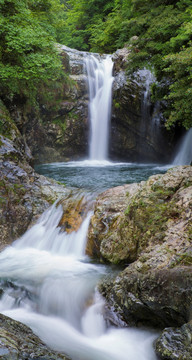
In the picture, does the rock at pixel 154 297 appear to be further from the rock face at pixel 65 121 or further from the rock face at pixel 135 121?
the rock face at pixel 65 121

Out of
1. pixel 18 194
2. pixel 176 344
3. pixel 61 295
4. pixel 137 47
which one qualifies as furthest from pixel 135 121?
pixel 176 344

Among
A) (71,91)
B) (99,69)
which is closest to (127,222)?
(71,91)

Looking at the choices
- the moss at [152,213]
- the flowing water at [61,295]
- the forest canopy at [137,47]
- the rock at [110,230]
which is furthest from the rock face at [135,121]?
the moss at [152,213]

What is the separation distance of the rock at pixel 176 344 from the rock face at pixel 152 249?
21 cm

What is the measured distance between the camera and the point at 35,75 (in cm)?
803

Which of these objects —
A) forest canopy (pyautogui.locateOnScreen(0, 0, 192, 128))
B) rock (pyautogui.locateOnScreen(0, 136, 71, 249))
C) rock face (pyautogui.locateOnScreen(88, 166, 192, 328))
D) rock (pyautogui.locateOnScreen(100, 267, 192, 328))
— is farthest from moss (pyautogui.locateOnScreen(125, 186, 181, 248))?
forest canopy (pyautogui.locateOnScreen(0, 0, 192, 128))

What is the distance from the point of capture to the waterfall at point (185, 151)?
1322 cm

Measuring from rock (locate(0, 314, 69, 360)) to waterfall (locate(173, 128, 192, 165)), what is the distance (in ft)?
39.2

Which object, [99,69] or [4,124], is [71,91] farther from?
[4,124]

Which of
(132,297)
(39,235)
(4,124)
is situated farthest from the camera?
(4,124)

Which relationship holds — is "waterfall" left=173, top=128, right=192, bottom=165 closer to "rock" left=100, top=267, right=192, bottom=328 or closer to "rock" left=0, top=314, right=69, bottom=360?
"rock" left=100, top=267, right=192, bottom=328

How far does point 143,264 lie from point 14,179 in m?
4.72

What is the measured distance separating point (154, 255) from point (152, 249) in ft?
0.71

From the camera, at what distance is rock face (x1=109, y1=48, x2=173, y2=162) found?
13055 mm
